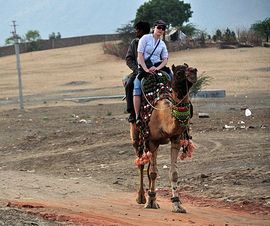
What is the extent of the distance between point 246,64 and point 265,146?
35193 millimetres

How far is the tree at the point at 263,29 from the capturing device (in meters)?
61.2

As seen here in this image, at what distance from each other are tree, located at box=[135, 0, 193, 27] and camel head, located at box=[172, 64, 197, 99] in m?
60.9

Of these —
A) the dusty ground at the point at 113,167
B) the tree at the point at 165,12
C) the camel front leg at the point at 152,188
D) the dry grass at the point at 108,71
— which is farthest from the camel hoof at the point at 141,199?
the tree at the point at 165,12

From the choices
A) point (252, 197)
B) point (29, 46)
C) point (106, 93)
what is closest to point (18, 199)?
point (252, 197)

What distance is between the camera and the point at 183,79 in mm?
11016

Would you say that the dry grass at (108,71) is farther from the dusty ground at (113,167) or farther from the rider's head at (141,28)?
the rider's head at (141,28)

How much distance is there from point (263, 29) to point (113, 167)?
1929 inches

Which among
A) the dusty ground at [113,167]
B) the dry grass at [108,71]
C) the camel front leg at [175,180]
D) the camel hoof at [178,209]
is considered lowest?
the dry grass at [108,71]

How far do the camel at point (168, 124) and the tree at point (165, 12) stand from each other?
59.8m

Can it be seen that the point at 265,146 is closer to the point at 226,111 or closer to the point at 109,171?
the point at 109,171

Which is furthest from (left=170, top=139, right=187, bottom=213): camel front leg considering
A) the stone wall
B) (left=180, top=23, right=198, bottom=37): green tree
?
the stone wall

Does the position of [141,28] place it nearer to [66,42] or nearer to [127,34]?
[127,34]

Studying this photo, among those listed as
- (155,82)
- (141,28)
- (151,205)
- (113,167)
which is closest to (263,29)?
(113,167)

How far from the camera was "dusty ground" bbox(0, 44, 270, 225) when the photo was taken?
36.6ft
